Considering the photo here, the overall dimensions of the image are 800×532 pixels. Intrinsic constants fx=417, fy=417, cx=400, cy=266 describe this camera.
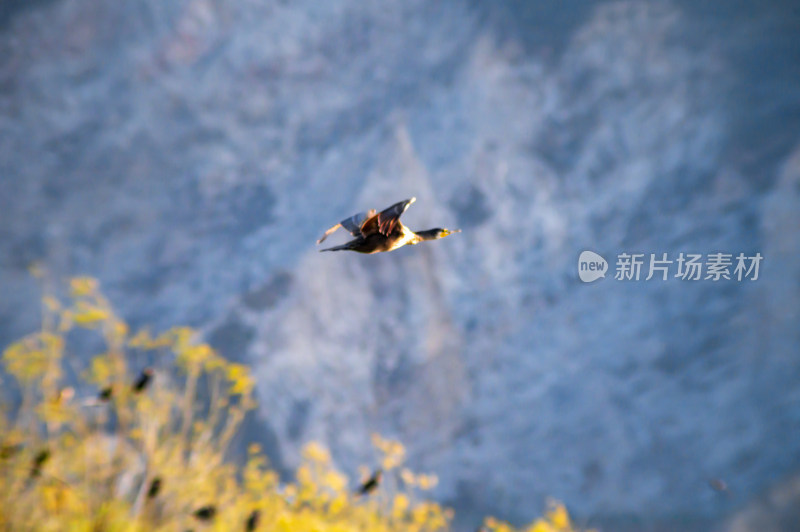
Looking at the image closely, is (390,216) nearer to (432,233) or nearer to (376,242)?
(376,242)

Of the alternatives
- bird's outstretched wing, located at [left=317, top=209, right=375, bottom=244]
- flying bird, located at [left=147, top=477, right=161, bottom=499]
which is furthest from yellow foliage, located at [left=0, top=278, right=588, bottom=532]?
bird's outstretched wing, located at [left=317, top=209, right=375, bottom=244]

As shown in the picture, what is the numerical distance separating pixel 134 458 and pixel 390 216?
524 cm

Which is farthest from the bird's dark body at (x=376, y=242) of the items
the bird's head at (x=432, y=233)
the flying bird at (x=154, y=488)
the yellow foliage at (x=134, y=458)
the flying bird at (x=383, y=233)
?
the flying bird at (x=154, y=488)

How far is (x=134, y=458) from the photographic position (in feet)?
16.0

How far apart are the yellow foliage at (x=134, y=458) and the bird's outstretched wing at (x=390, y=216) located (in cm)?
327

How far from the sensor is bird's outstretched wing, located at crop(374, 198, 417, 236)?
1408mm

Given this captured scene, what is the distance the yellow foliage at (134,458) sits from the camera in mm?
4363

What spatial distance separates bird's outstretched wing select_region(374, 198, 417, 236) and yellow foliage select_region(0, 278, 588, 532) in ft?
10.7

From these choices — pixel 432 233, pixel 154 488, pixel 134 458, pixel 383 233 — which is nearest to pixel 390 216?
pixel 383 233

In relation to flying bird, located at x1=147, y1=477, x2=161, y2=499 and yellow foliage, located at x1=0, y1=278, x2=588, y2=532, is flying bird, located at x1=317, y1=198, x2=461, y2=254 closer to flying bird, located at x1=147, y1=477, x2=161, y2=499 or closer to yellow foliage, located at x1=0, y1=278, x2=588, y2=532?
yellow foliage, located at x1=0, y1=278, x2=588, y2=532

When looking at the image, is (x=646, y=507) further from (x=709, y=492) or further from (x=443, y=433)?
(x=443, y=433)

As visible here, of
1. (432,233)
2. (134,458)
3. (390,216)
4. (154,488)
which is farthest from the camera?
(134,458)

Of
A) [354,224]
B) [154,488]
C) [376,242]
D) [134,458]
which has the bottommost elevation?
[154,488]

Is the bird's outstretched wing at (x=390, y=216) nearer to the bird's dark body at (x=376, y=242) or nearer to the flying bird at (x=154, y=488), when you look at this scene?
the bird's dark body at (x=376, y=242)
